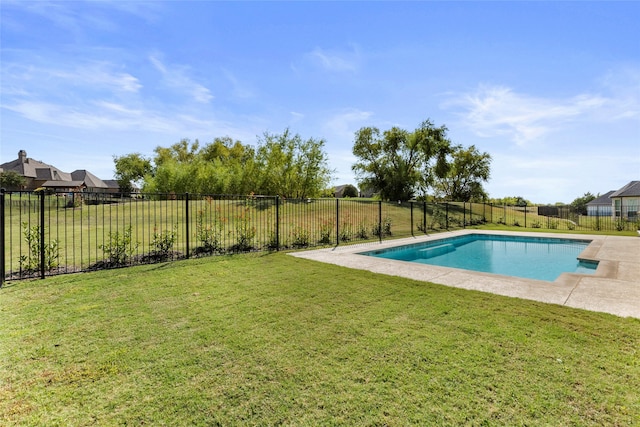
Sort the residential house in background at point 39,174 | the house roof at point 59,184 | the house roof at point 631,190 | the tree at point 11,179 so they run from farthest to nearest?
the house roof at point 59,184
the residential house in background at point 39,174
the tree at point 11,179
the house roof at point 631,190

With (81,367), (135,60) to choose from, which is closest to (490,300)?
(81,367)

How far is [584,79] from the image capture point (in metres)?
7.38

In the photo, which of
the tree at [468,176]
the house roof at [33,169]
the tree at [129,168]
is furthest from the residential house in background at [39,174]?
the tree at [468,176]

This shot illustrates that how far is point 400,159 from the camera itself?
86.6 ft

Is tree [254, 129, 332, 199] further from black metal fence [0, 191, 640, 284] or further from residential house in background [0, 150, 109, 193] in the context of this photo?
residential house in background [0, 150, 109, 193]

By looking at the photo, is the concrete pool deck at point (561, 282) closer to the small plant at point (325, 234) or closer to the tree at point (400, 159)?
the small plant at point (325, 234)

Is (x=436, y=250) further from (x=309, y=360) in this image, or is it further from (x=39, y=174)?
(x=39, y=174)

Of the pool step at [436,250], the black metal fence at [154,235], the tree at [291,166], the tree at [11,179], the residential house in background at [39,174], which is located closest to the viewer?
the black metal fence at [154,235]

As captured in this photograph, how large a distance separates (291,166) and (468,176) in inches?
925

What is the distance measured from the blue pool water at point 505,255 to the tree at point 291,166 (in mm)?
11773

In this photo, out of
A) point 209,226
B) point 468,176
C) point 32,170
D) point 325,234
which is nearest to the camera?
point 325,234

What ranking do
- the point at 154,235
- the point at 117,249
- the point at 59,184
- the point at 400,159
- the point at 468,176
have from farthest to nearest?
1. the point at 59,184
2. the point at 468,176
3. the point at 400,159
4. the point at 154,235
5. the point at 117,249

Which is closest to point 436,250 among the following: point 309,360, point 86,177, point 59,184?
point 309,360

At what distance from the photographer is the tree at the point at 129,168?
43.4 metres
